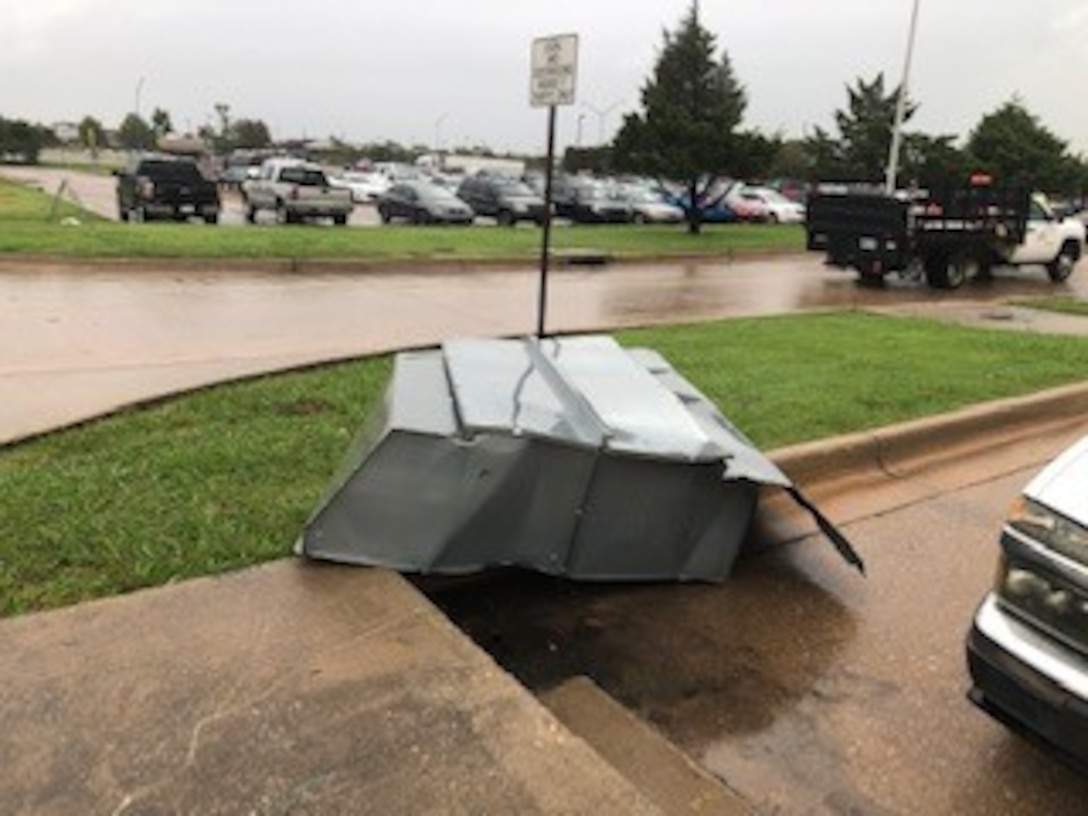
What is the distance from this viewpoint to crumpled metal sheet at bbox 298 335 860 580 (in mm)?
3936

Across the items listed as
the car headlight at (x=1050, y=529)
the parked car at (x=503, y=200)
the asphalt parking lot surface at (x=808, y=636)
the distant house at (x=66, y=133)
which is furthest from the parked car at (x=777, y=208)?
the distant house at (x=66, y=133)

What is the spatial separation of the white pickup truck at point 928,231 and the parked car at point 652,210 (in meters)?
14.6

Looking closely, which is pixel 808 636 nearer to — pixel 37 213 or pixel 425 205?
pixel 37 213

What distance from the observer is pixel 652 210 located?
114ft

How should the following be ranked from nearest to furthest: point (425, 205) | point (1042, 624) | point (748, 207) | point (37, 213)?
1. point (1042, 624)
2. point (37, 213)
3. point (425, 205)
4. point (748, 207)

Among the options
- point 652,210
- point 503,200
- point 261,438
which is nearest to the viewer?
point 261,438

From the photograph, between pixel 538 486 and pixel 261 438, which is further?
pixel 261 438

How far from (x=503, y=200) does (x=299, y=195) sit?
7.75 meters

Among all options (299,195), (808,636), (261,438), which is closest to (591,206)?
(299,195)

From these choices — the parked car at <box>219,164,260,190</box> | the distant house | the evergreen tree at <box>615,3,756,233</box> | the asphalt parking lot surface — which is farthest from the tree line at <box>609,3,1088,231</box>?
the distant house

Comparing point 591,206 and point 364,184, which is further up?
point 591,206

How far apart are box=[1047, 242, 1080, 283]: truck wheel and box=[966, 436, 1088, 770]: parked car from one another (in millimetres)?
21181

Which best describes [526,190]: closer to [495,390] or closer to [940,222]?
[940,222]

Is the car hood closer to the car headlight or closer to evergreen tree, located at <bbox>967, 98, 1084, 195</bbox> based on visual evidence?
the car headlight
